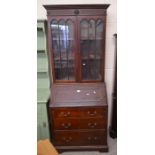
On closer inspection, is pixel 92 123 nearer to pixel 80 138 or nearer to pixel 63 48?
pixel 80 138

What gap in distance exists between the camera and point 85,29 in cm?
257

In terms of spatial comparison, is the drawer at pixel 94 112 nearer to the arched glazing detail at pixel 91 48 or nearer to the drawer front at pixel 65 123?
the drawer front at pixel 65 123

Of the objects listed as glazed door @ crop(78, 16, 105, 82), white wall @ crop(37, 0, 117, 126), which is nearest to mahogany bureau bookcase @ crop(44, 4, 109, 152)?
glazed door @ crop(78, 16, 105, 82)

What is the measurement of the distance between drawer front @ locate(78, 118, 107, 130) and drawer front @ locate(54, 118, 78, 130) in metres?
0.08

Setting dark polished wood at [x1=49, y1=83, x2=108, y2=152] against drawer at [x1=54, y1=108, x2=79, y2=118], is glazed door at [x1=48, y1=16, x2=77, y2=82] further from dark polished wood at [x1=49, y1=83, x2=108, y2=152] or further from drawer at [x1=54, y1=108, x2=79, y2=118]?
drawer at [x1=54, y1=108, x2=79, y2=118]

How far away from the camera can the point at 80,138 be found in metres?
2.61

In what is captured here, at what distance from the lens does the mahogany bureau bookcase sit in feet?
8.19
